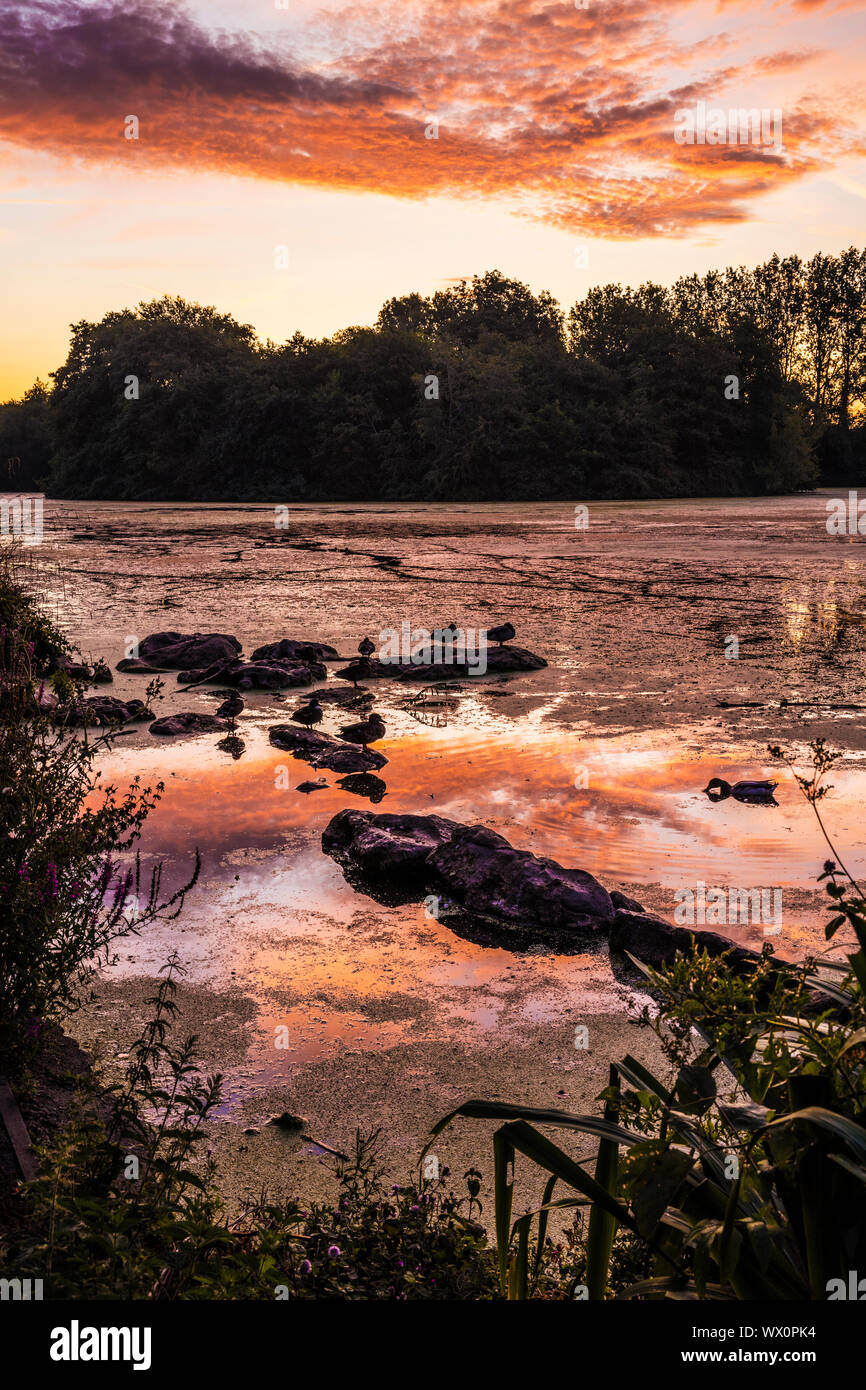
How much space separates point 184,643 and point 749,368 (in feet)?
131

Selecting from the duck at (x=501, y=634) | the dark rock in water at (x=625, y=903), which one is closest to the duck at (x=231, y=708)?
the duck at (x=501, y=634)

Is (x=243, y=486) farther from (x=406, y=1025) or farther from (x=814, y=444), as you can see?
(x=406, y=1025)

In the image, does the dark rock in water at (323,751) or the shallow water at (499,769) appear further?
the dark rock in water at (323,751)

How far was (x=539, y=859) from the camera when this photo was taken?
372cm

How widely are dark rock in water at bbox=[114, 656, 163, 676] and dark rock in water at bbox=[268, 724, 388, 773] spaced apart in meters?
2.02

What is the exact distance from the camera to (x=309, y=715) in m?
6.11

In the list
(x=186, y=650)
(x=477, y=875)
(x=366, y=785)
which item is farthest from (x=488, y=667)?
(x=477, y=875)

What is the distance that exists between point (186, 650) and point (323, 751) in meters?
2.91

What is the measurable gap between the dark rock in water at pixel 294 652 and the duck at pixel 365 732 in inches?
81.9

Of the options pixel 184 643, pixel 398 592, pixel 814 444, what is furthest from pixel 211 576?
pixel 814 444

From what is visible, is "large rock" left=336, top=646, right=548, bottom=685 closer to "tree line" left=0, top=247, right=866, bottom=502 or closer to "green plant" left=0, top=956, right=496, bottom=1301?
"green plant" left=0, top=956, right=496, bottom=1301

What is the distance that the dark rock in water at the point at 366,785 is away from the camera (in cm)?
487

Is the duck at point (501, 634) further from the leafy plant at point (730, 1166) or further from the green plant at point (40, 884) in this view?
the leafy plant at point (730, 1166)

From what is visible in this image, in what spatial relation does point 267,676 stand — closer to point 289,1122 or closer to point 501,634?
point 501,634
